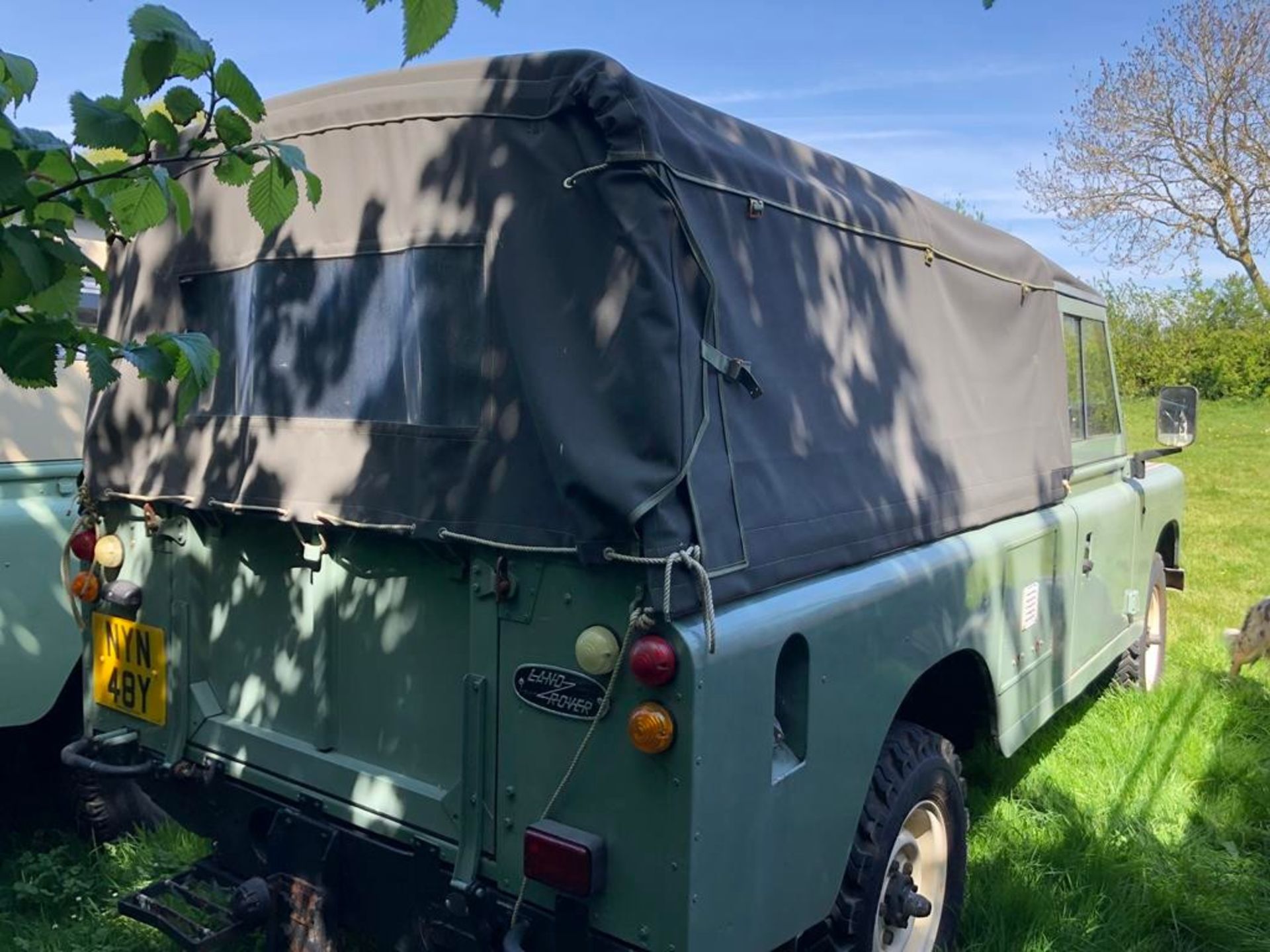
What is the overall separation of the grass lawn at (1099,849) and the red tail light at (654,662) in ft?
6.49

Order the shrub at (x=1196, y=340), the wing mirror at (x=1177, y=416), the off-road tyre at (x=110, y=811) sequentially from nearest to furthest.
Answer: the off-road tyre at (x=110, y=811) → the wing mirror at (x=1177, y=416) → the shrub at (x=1196, y=340)

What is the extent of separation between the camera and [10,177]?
1.72m

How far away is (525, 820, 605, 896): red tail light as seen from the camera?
2.37 metres

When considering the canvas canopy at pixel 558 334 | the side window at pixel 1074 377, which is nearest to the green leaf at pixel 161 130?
the canvas canopy at pixel 558 334

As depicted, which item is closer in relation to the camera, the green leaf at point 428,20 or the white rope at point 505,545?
the green leaf at point 428,20

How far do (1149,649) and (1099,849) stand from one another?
2.71m

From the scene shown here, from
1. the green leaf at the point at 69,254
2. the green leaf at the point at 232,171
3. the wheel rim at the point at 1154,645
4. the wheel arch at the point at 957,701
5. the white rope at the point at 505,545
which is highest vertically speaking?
the green leaf at the point at 232,171

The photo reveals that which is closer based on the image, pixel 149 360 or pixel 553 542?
pixel 149 360

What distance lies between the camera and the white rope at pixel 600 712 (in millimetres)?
2303

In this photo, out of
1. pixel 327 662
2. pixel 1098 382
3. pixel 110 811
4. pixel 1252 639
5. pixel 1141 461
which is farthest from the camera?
pixel 1252 639

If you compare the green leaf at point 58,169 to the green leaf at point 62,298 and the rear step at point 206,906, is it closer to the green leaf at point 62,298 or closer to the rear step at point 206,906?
the green leaf at point 62,298

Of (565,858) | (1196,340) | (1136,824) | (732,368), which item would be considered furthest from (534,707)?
(1196,340)

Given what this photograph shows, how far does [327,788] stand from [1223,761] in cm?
414

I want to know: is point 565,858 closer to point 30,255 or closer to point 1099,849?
point 30,255
